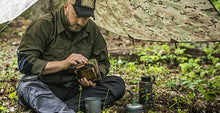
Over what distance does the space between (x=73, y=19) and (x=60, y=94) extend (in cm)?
112

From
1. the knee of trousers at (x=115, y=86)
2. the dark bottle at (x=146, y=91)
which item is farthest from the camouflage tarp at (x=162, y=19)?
the knee of trousers at (x=115, y=86)

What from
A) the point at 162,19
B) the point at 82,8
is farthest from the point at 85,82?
the point at 162,19

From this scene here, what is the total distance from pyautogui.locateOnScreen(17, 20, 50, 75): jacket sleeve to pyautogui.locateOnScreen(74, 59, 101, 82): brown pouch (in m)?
0.47

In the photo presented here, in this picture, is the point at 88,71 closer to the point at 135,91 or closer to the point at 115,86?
the point at 115,86

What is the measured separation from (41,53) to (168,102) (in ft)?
6.90

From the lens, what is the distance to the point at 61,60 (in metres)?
3.51

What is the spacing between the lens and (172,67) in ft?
20.4

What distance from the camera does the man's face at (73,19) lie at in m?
3.34

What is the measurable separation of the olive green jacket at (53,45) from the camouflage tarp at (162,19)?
573mm

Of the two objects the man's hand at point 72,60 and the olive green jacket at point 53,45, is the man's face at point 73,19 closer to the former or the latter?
the olive green jacket at point 53,45

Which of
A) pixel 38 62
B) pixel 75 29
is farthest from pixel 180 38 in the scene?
pixel 38 62

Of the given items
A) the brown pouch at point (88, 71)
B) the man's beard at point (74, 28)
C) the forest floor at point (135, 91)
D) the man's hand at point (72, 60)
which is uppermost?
the man's beard at point (74, 28)

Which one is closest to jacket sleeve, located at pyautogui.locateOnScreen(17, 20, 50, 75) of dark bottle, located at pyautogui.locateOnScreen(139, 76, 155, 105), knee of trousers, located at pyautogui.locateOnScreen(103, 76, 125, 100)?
knee of trousers, located at pyautogui.locateOnScreen(103, 76, 125, 100)

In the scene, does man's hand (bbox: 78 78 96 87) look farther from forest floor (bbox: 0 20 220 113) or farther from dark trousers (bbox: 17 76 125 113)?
forest floor (bbox: 0 20 220 113)
